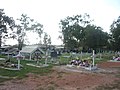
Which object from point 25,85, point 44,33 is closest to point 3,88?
point 25,85

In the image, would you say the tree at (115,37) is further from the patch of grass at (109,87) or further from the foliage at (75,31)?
the patch of grass at (109,87)

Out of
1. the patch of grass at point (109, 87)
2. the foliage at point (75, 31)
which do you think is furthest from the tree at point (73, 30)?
the patch of grass at point (109, 87)

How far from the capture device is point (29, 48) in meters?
39.1

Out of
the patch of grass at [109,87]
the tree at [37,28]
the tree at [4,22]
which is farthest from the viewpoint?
the tree at [37,28]

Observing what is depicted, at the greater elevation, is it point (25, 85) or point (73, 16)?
point (73, 16)

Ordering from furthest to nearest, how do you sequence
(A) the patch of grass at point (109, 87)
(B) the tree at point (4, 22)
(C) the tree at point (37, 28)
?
(C) the tree at point (37, 28)
(B) the tree at point (4, 22)
(A) the patch of grass at point (109, 87)

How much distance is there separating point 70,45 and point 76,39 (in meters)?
3.37

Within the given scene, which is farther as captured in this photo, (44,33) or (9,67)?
(44,33)

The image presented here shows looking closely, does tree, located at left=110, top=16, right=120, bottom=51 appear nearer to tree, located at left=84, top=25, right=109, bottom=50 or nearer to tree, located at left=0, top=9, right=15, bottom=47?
tree, located at left=84, top=25, right=109, bottom=50

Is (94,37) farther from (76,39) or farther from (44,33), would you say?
(44,33)

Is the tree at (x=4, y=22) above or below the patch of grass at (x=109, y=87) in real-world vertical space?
above

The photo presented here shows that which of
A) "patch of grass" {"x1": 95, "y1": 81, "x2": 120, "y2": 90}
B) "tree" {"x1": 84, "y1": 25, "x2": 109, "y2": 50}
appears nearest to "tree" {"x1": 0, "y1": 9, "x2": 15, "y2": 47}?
"tree" {"x1": 84, "y1": 25, "x2": 109, "y2": 50}

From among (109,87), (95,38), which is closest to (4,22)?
(95,38)

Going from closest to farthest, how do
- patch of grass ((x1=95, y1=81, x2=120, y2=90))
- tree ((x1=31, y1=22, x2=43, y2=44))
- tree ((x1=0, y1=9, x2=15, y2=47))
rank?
patch of grass ((x1=95, y1=81, x2=120, y2=90)) → tree ((x1=0, y1=9, x2=15, y2=47)) → tree ((x1=31, y1=22, x2=43, y2=44))
